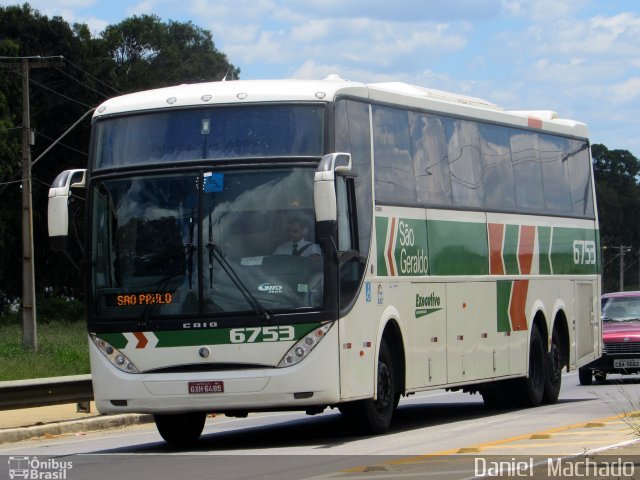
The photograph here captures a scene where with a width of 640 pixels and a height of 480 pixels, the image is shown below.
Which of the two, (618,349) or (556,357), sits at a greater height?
(556,357)

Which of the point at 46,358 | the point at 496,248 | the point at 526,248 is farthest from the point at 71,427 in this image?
the point at 46,358

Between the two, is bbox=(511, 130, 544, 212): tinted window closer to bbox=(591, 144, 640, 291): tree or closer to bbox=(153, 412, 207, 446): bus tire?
bbox=(153, 412, 207, 446): bus tire

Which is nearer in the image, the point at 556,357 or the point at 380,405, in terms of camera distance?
the point at 380,405

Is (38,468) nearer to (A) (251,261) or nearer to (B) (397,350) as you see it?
(A) (251,261)

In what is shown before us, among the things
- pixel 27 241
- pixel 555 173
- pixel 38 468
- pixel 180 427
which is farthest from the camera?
pixel 27 241

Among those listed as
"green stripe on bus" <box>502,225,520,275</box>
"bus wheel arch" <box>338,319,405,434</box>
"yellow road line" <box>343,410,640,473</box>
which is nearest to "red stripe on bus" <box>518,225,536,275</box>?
"green stripe on bus" <box>502,225,520,275</box>

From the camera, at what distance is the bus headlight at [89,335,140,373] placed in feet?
49.8

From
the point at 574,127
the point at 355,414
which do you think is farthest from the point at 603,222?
the point at 355,414

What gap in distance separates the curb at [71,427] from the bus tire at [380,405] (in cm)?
461

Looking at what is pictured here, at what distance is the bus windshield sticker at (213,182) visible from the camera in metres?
15.1

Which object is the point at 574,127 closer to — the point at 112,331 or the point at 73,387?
the point at 73,387

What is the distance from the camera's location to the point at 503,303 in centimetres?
2019

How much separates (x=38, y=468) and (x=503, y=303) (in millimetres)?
8255

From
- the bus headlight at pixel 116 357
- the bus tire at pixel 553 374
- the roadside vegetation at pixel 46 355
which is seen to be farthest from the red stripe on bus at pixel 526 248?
the roadside vegetation at pixel 46 355
